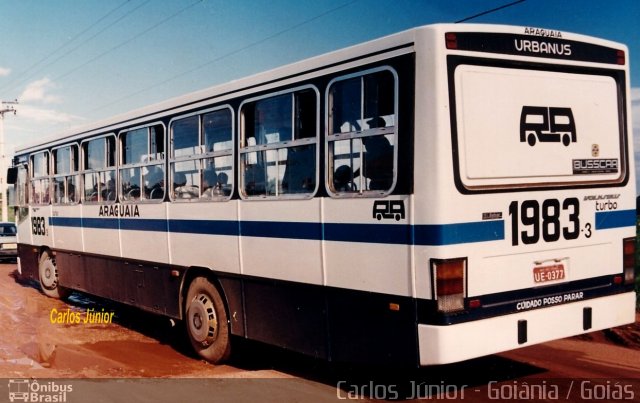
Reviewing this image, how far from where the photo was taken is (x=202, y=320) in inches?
299

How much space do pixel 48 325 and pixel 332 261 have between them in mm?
6475

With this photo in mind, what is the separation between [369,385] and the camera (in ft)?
20.9

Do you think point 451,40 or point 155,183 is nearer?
point 451,40

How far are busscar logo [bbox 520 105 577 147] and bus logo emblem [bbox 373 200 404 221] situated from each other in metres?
1.26

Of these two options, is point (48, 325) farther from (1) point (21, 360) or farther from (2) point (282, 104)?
(2) point (282, 104)

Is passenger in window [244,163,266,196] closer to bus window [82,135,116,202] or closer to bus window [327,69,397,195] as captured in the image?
bus window [327,69,397,195]

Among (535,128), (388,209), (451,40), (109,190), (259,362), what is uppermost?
(451,40)

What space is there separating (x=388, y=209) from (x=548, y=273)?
1.60 metres

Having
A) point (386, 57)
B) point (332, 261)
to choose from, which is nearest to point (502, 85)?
point (386, 57)

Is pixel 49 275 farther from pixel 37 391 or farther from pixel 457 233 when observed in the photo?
pixel 457 233

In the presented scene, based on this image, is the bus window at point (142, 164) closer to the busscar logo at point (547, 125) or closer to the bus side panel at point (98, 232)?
the bus side panel at point (98, 232)

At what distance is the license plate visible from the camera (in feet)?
18.0

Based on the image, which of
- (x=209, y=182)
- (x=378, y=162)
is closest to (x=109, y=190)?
(x=209, y=182)

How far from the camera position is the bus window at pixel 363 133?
5.27 m
